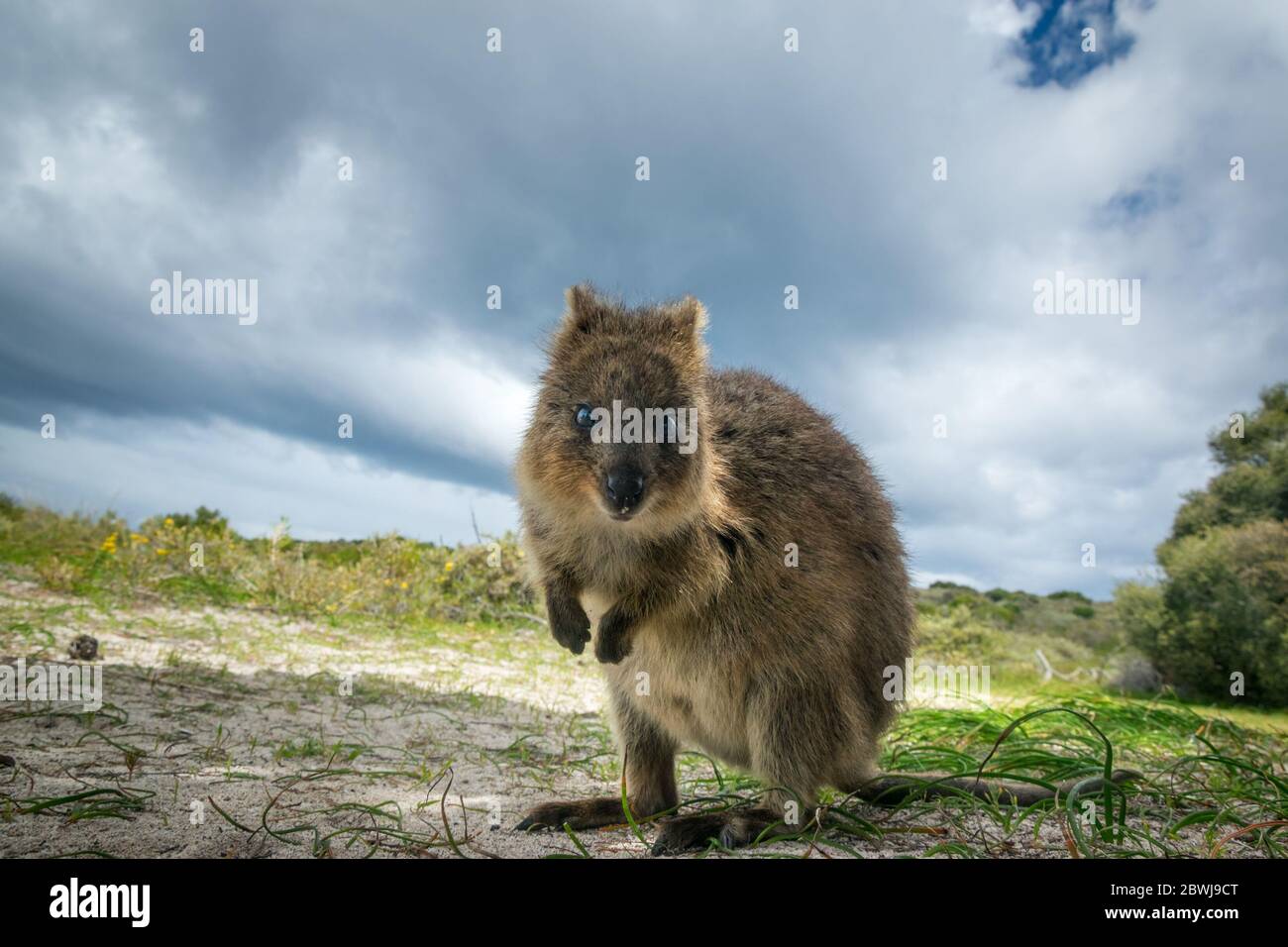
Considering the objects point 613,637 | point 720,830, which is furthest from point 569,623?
point 720,830

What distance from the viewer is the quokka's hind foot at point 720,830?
3.28 m

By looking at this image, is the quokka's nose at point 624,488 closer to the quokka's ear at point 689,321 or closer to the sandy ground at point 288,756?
the quokka's ear at point 689,321

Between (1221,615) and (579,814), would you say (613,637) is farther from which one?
(1221,615)

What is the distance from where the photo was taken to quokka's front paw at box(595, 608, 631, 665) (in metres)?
3.66

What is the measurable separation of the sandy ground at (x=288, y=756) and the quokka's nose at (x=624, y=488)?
4.35ft

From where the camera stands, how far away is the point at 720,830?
3381mm

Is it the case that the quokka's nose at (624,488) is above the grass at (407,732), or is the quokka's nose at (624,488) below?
above

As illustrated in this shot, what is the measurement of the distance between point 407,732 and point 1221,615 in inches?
523

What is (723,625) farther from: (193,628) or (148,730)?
(193,628)

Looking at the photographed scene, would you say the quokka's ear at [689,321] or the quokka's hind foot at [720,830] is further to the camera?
the quokka's ear at [689,321]

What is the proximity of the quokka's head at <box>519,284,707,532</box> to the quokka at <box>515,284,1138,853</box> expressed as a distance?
1cm

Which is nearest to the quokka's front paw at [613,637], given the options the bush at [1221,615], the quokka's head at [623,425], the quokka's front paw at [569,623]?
the quokka's front paw at [569,623]
